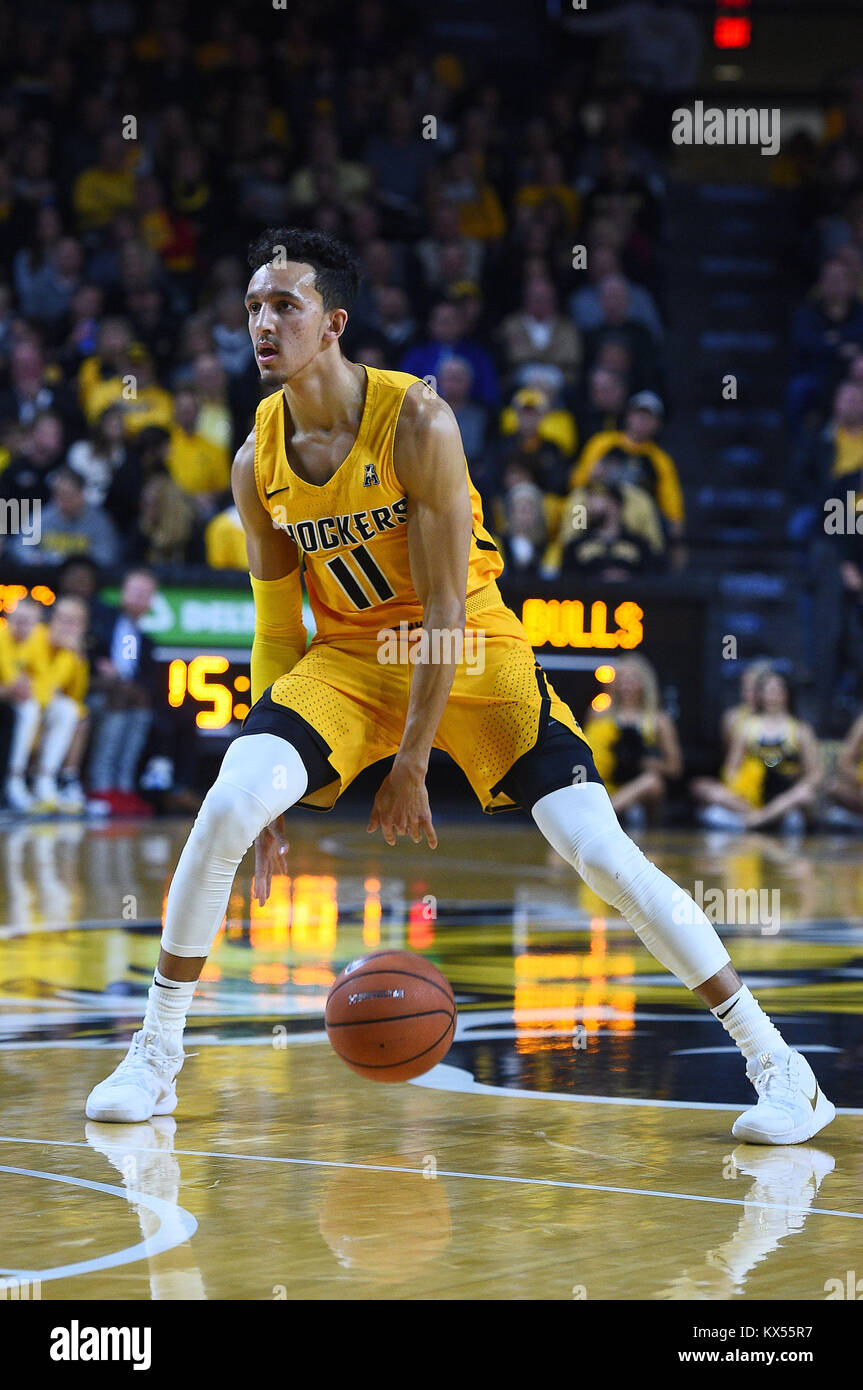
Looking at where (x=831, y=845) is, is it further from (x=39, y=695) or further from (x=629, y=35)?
(x=629, y=35)

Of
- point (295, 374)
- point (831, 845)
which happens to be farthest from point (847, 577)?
point (295, 374)

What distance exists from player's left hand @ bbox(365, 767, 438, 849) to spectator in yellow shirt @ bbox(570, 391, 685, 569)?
1049 centimetres

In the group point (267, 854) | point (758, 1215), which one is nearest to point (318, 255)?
point (267, 854)

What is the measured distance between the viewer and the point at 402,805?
14.1ft

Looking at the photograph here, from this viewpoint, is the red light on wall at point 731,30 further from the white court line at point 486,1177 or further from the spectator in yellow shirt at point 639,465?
the white court line at point 486,1177

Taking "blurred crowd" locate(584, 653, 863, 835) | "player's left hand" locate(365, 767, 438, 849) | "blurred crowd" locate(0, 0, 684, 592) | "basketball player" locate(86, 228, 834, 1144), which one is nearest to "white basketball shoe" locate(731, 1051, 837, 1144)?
"basketball player" locate(86, 228, 834, 1144)

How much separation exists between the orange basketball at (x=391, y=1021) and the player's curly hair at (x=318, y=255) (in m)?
1.58

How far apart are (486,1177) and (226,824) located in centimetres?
99

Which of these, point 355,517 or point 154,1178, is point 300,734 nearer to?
point 355,517

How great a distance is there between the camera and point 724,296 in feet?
59.9

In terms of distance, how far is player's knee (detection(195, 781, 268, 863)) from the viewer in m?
4.16

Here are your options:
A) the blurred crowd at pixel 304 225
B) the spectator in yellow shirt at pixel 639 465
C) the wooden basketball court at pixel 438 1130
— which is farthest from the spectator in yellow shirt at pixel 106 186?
the wooden basketball court at pixel 438 1130

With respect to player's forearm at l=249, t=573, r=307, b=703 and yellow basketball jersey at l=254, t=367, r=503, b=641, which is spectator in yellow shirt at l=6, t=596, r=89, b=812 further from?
yellow basketball jersey at l=254, t=367, r=503, b=641

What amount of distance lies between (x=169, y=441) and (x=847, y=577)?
5.48 meters
